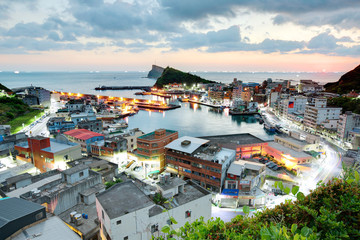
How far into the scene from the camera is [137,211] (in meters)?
6.12

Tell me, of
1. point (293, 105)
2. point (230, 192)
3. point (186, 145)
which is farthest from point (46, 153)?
point (293, 105)

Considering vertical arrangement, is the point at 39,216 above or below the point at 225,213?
above

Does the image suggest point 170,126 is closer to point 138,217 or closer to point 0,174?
point 0,174

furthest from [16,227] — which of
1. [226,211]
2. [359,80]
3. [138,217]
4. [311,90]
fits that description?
[311,90]

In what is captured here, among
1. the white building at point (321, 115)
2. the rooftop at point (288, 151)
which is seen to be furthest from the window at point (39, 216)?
the white building at point (321, 115)

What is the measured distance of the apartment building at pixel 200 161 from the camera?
12625 mm

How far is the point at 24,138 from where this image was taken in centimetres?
1625

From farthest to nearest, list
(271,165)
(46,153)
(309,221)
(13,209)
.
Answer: (271,165) → (46,153) → (13,209) → (309,221)

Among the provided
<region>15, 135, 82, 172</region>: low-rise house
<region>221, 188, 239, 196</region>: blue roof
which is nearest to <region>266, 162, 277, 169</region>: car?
<region>221, 188, 239, 196</region>: blue roof

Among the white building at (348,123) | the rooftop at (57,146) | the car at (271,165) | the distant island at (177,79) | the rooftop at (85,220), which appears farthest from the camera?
the distant island at (177,79)

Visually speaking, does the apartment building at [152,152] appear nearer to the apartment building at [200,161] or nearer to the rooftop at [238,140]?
the apartment building at [200,161]

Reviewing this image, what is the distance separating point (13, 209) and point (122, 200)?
2898 mm

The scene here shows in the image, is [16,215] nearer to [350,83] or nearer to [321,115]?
[321,115]

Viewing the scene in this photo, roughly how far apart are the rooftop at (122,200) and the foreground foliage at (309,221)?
336cm
